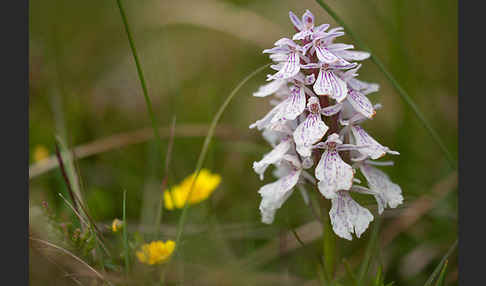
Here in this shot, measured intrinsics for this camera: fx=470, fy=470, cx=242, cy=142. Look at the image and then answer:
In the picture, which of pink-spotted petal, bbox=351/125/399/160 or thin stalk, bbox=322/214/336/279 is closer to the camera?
pink-spotted petal, bbox=351/125/399/160

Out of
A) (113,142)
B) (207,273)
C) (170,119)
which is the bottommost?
(207,273)

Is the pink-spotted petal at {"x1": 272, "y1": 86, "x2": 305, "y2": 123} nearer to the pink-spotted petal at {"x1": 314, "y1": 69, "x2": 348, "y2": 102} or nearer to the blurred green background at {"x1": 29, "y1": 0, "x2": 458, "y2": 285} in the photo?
the pink-spotted petal at {"x1": 314, "y1": 69, "x2": 348, "y2": 102}

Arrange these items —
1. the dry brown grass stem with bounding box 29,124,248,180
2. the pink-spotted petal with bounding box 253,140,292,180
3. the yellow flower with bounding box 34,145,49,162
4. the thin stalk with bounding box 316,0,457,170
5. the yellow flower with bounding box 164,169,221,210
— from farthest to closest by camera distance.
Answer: the yellow flower with bounding box 34,145,49,162
the dry brown grass stem with bounding box 29,124,248,180
the yellow flower with bounding box 164,169,221,210
the thin stalk with bounding box 316,0,457,170
the pink-spotted petal with bounding box 253,140,292,180

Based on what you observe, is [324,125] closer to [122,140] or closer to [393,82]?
[393,82]

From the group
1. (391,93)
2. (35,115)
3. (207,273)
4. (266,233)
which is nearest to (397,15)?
(391,93)

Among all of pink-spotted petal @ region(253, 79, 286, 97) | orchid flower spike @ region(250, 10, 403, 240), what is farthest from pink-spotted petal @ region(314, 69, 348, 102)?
pink-spotted petal @ region(253, 79, 286, 97)

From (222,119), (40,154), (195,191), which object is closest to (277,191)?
(195,191)

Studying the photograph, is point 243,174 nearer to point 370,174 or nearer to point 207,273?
point 207,273
